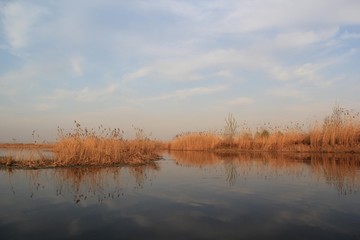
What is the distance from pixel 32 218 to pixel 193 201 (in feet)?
9.29

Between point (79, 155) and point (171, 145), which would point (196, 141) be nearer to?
point (171, 145)

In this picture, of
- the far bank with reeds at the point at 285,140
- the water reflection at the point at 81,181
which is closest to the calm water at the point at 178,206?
the water reflection at the point at 81,181

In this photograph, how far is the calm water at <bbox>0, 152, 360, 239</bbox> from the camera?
436 cm

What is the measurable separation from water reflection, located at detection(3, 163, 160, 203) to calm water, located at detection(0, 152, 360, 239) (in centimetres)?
2

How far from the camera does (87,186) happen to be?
25.5 ft

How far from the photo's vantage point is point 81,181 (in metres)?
8.43

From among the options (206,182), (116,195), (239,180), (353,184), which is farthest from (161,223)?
(353,184)

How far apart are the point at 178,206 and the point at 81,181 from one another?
3551 millimetres

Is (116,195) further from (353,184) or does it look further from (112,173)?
(353,184)

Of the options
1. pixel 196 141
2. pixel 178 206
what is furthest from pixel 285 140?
pixel 178 206

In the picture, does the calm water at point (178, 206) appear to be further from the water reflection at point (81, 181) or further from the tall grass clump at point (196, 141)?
the tall grass clump at point (196, 141)

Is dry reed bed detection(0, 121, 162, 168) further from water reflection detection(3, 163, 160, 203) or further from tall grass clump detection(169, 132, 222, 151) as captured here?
tall grass clump detection(169, 132, 222, 151)

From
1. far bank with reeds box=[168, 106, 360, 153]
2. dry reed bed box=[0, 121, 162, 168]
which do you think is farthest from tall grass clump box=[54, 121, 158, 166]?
far bank with reeds box=[168, 106, 360, 153]

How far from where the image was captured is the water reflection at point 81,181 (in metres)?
6.94
